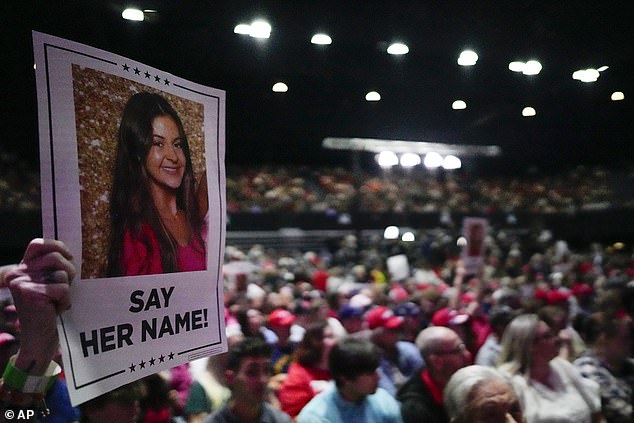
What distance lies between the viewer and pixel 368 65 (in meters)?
10.4

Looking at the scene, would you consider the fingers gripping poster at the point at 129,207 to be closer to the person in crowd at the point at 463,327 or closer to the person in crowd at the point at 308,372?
the person in crowd at the point at 308,372

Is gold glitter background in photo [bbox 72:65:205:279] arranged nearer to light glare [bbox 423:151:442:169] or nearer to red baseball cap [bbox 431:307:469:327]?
red baseball cap [bbox 431:307:469:327]

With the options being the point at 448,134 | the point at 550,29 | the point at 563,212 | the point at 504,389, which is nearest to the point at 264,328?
the point at 504,389

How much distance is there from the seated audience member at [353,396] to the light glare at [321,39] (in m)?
6.33

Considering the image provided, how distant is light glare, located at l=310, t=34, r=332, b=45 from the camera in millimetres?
8672

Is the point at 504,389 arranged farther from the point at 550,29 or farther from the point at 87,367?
the point at 550,29

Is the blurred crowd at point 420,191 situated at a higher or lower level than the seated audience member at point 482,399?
higher

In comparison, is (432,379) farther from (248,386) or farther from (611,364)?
(611,364)

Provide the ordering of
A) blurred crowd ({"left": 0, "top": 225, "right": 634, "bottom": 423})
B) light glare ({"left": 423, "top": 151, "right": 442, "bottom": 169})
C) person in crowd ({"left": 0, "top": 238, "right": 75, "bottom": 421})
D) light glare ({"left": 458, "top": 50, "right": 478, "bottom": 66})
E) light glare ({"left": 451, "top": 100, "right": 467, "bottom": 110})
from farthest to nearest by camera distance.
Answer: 1. light glare ({"left": 423, "top": 151, "right": 442, "bottom": 169})
2. light glare ({"left": 451, "top": 100, "right": 467, "bottom": 110})
3. light glare ({"left": 458, "top": 50, "right": 478, "bottom": 66})
4. blurred crowd ({"left": 0, "top": 225, "right": 634, "bottom": 423})
5. person in crowd ({"left": 0, "top": 238, "right": 75, "bottom": 421})

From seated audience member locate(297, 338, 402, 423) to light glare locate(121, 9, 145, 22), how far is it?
5.15 metres

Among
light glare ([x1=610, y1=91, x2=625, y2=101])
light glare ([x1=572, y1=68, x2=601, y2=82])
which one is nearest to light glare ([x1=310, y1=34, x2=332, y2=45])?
light glare ([x1=572, y1=68, x2=601, y2=82])

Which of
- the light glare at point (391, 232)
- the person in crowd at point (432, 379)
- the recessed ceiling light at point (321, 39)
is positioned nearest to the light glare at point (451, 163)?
the light glare at point (391, 232)

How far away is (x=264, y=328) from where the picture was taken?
4934mm

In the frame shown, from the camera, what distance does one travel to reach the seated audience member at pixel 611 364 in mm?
3529
